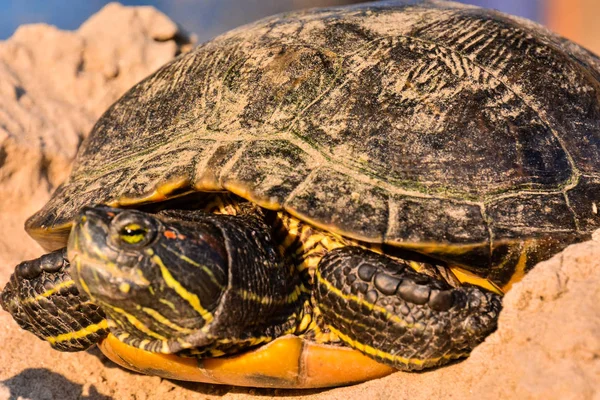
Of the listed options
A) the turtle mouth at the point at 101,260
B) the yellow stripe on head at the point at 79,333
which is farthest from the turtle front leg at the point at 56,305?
the turtle mouth at the point at 101,260

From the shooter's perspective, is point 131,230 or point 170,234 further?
point 170,234

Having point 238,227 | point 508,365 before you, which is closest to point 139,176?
point 238,227

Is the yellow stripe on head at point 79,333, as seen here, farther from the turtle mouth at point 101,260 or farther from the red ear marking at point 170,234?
the red ear marking at point 170,234

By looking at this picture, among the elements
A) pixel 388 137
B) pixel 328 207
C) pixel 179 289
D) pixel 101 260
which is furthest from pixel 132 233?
pixel 388 137

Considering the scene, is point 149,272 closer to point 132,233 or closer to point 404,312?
point 132,233

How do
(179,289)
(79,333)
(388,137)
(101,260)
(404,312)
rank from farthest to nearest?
(79,333)
(388,137)
(404,312)
(179,289)
(101,260)

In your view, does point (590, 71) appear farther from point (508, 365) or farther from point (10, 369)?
point (10, 369)
